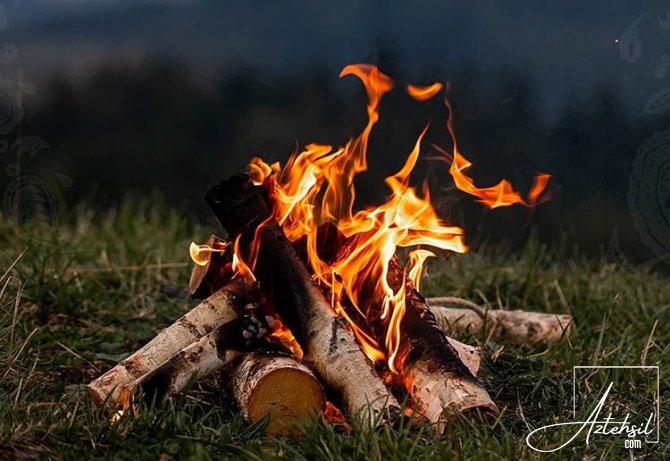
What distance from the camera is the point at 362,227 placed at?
354cm

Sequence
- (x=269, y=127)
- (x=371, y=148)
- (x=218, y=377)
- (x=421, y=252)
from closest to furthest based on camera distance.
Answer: (x=218, y=377)
(x=421, y=252)
(x=269, y=127)
(x=371, y=148)

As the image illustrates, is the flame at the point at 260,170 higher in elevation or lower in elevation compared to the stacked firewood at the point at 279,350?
higher

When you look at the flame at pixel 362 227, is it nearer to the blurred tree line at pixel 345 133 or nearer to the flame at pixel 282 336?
the flame at pixel 282 336

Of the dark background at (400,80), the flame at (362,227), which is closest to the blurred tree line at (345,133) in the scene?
the dark background at (400,80)

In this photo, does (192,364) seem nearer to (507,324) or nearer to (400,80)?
(507,324)

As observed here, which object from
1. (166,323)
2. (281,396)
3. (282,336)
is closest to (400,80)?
(166,323)

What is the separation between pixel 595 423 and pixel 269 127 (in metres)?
3.14

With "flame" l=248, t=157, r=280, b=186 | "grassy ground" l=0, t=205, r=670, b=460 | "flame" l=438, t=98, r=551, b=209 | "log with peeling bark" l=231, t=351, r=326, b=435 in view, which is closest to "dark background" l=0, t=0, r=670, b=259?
"grassy ground" l=0, t=205, r=670, b=460

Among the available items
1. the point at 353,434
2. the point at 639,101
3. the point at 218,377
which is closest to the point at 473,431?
the point at 353,434

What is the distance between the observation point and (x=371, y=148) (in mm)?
7668

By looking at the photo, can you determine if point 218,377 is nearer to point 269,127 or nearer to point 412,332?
point 412,332

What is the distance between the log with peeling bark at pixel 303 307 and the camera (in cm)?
302

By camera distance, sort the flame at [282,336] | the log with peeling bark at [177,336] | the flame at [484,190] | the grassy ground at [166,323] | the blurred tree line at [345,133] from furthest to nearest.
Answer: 1. the blurred tree line at [345,133]
2. the flame at [484,190]
3. the flame at [282,336]
4. the log with peeling bark at [177,336]
5. the grassy ground at [166,323]

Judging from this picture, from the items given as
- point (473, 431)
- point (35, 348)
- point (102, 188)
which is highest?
point (473, 431)
